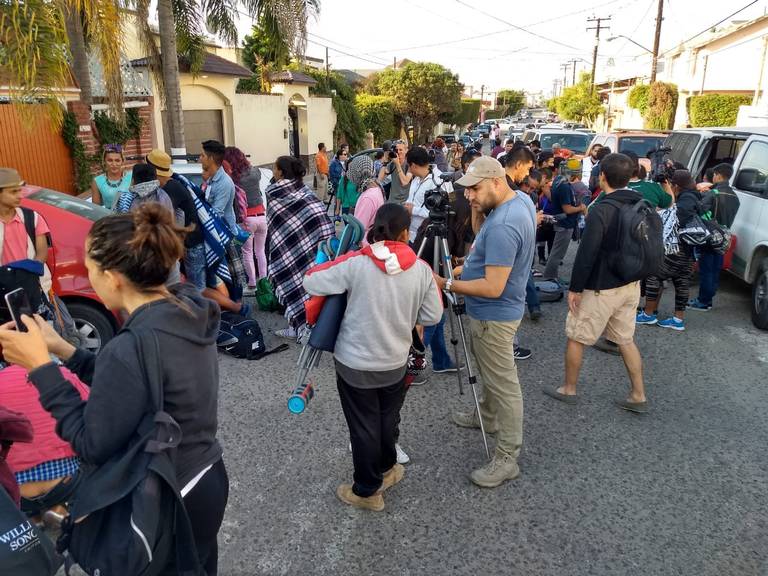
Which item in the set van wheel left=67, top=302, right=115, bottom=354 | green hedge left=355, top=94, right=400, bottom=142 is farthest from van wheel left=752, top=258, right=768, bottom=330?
green hedge left=355, top=94, right=400, bottom=142

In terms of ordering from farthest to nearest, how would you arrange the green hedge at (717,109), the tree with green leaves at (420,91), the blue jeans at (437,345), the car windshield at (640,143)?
1. the tree with green leaves at (420,91)
2. the green hedge at (717,109)
3. the car windshield at (640,143)
4. the blue jeans at (437,345)

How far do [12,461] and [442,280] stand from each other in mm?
2176

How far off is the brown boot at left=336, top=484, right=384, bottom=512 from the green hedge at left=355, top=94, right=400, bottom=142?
30.1m

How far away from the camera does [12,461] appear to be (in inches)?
96.7

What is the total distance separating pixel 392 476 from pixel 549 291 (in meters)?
4.04

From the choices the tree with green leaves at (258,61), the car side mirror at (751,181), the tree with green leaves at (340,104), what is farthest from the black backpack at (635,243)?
the tree with green leaves at (340,104)

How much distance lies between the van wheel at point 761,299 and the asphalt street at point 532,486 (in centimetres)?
111

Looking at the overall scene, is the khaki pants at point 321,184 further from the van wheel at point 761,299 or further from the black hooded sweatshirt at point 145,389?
the black hooded sweatshirt at point 145,389

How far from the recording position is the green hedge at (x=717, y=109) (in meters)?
22.6

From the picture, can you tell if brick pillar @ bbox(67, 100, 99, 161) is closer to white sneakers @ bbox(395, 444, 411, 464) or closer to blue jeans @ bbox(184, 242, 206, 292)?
blue jeans @ bbox(184, 242, 206, 292)

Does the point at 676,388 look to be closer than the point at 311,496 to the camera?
No

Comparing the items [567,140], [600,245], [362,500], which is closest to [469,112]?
[567,140]

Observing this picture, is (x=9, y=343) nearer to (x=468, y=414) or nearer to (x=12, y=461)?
(x=12, y=461)

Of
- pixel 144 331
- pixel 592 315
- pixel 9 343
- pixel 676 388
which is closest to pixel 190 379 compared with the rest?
pixel 144 331
